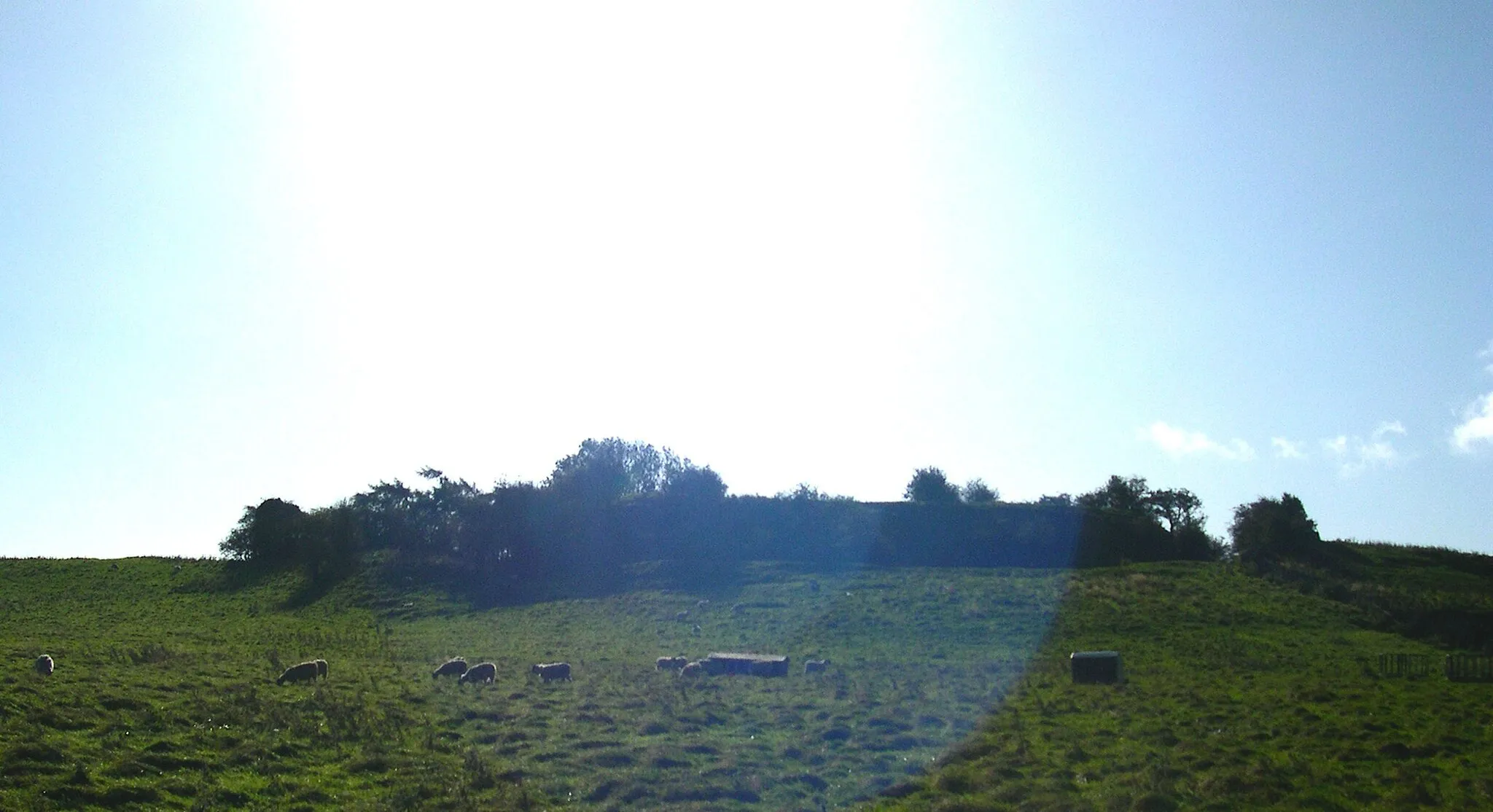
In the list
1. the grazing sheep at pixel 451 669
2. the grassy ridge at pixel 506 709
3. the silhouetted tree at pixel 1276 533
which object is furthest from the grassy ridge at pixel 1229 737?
the silhouetted tree at pixel 1276 533

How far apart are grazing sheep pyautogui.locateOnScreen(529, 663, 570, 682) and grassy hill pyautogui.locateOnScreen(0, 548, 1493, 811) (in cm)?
83

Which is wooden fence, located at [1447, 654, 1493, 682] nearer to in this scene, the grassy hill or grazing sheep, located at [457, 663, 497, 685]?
the grassy hill

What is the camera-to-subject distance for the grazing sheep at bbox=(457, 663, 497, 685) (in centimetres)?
3238

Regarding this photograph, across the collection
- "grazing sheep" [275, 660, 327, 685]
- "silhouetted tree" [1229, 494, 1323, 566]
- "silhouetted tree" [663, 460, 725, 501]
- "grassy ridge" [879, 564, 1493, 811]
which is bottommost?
"grassy ridge" [879, 564, 1493, 811]

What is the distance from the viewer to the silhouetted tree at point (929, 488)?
100 meters

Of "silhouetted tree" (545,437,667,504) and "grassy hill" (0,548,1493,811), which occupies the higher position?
"silhouetted tree" (545,437,667,504)

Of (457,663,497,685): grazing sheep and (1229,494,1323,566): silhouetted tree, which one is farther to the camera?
(1229,494,1323,566): silhouetted tree

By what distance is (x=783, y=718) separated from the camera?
Answer: 26.9 metres

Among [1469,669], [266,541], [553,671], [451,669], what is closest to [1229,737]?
[1469,669]

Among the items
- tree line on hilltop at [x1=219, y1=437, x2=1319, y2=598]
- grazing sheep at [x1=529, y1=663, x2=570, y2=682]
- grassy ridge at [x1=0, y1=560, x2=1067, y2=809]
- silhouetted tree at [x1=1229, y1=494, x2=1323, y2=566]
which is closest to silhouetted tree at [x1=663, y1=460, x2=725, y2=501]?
tree line on hilltop at [x1=219, y1=437, x2=1319, y2=598]

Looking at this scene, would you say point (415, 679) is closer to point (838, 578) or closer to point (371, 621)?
point (371, 621)

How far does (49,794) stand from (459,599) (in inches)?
2084

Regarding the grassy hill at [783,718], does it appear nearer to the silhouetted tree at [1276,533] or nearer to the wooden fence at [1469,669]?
the wooden fence at [1469,669]

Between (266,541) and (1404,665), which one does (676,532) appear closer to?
(266,541)
